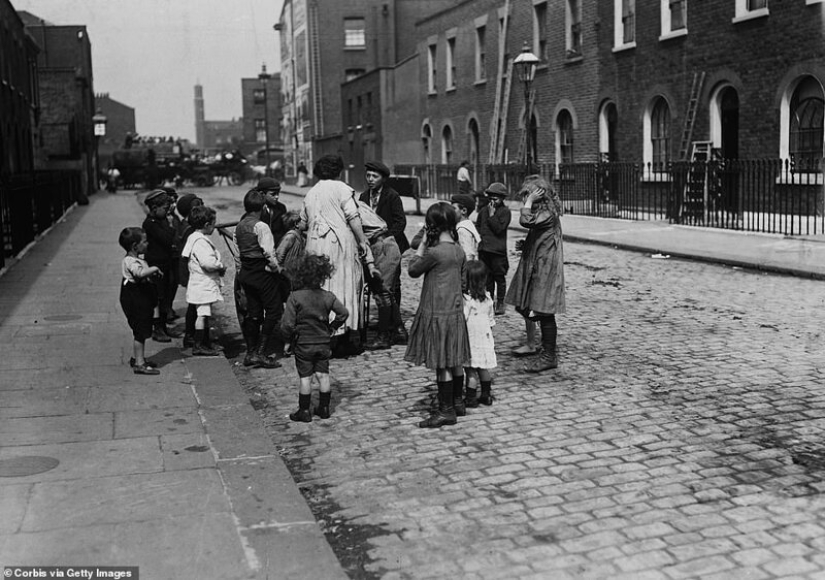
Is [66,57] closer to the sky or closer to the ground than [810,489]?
closer to the sky

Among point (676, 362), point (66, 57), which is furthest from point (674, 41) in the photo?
point (66, 57)

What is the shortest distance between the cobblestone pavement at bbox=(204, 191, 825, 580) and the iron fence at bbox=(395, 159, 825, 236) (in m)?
9.73

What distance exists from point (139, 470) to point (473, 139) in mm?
33111

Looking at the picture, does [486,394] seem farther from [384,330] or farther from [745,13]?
[745,13]

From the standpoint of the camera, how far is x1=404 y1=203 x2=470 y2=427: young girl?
241 inches

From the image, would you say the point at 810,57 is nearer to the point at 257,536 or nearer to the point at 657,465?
the point at 657,465

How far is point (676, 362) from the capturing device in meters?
7.88

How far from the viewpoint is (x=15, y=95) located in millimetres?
34000

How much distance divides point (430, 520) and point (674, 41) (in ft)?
69.9

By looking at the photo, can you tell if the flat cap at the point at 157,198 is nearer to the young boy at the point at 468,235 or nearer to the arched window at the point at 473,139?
the young boy at the point at 468,235

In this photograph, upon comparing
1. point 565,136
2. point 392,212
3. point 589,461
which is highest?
point 565,136

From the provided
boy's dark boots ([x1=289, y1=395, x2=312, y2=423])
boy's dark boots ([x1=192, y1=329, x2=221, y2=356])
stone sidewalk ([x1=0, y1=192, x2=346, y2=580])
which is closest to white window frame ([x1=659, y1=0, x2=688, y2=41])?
stone sidewalk ([x1=0, y1=192, x2=346, y2=580])

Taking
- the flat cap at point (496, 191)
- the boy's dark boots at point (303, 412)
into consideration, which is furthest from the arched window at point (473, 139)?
the boy's dark boots at point (303, 412)

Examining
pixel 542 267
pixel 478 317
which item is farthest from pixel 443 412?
pixel 542 267
